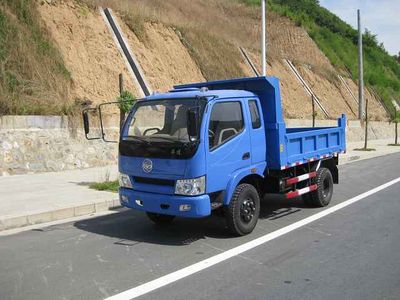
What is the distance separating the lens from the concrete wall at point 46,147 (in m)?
13.6

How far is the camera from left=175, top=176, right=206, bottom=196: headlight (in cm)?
672

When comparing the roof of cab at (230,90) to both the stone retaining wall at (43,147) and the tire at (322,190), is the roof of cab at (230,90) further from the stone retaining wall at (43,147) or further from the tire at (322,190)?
the stone retaining wall at (43,147)

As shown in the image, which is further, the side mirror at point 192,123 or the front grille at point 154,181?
the front grille at point 154,181

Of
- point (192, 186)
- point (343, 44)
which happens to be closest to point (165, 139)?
point (192, 186)

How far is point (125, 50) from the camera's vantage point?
2141 cm

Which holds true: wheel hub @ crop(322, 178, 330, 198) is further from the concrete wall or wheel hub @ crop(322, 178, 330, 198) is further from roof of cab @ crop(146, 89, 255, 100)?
the concrete wall

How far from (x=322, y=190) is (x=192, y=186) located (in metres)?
3.91

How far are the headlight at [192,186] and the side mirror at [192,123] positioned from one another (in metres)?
0.59

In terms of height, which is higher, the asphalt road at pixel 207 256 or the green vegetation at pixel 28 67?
the green vegetation at pixel 28 67

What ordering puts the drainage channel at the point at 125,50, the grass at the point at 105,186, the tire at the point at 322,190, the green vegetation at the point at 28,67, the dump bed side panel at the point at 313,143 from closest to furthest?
1. the dump bed side panel at the point at 313,143
2. the tire at the point at 322,190
3. the grass at the point at 105,186
4. the green vegetation at the point at 28,67
5. the drainage channel at the point at 125,50

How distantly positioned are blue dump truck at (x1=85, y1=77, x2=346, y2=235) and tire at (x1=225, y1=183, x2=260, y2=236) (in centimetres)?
1

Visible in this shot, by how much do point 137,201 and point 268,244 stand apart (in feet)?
6.60

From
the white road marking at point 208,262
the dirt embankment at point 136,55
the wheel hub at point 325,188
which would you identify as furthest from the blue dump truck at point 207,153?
the dirt embankment at point 136,55

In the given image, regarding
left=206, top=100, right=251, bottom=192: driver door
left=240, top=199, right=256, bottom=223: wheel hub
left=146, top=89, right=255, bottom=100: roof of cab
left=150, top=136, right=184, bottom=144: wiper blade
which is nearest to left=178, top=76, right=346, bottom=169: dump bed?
left=146, top=89, right=255, bottom=100: roof of cab
